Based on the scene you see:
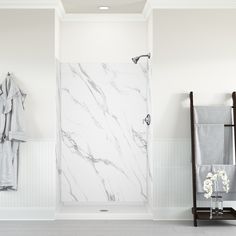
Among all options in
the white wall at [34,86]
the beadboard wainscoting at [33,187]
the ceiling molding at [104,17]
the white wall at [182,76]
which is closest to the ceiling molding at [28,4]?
the white wall at [34,86]

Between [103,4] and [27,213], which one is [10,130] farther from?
[103,4]

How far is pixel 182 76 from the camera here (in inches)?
229

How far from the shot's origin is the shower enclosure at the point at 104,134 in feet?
21.2

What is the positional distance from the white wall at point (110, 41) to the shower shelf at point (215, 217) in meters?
2.23

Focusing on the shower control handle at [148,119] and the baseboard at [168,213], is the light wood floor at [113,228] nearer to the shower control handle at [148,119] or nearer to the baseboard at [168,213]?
the baseboard at [168,213]

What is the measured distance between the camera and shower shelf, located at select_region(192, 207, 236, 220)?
5371 millimetres

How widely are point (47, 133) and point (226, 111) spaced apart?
7.12 feet

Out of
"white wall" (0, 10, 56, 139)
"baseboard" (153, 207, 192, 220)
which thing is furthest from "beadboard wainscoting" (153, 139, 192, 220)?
"white wall" (0, 10, 56, 139)

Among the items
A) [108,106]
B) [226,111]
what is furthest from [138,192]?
[226,111]

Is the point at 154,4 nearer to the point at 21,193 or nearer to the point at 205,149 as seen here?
the point at 205,149

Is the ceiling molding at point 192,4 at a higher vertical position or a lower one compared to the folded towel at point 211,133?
higher

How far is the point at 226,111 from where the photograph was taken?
5.72 metres

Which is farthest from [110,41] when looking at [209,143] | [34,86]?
[209,143]

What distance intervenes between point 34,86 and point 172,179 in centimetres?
202
